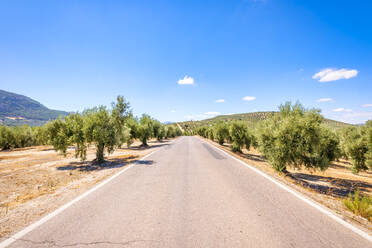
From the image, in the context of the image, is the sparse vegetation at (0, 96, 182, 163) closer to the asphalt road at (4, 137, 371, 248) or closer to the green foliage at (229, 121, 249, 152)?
the asphalt road at (4, 137, 371, 248)

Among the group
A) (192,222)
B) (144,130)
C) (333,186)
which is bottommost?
(333,186)

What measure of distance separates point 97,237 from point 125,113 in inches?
566

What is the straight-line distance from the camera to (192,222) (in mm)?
3242

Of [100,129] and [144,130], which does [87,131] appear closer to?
[100,129]

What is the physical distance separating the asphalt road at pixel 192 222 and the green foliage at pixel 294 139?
6.38 metres

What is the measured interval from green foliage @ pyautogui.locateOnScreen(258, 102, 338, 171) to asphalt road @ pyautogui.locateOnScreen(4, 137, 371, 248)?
638 cm

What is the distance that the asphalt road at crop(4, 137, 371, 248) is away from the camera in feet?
8.61

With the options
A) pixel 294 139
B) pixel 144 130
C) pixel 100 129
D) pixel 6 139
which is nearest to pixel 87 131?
pixel 100 129

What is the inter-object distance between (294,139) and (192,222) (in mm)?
10160

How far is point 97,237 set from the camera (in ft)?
9.13

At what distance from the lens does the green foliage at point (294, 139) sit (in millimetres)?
10148

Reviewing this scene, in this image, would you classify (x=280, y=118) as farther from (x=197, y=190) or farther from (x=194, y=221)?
(x=194, y=221)

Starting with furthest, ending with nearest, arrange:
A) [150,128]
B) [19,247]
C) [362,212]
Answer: [150,128] < [362,212] < [19,247]

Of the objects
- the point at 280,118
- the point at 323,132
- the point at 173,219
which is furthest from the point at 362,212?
the point at 280,118
